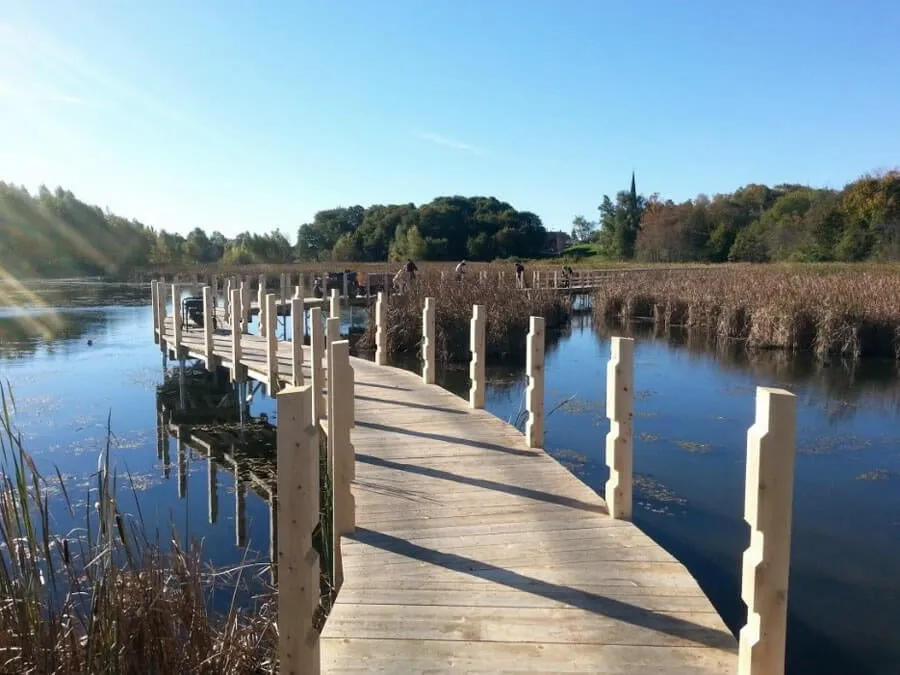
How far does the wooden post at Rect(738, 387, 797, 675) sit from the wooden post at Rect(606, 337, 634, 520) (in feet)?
5.32

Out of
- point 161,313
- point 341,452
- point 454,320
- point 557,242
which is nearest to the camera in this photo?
point 341,452

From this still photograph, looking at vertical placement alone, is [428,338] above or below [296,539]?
above

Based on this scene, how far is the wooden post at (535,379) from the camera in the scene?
18.9 ft

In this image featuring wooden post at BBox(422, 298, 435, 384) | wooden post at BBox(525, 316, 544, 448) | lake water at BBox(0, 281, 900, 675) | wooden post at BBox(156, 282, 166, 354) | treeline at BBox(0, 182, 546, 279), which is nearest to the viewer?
lake water at BBox(0, 281, 900, 675)

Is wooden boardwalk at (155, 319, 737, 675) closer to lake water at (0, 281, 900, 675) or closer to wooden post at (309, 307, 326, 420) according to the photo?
lake water at (0, 281, 900, 675)

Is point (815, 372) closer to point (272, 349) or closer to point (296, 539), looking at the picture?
point (272, 349)

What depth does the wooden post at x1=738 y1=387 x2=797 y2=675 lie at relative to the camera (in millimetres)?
2447

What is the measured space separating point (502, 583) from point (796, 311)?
1564 centimetres

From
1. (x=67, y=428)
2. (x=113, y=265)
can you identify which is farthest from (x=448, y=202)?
(x=67, y=428)

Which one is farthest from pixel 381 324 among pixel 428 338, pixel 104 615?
pixel 104 615

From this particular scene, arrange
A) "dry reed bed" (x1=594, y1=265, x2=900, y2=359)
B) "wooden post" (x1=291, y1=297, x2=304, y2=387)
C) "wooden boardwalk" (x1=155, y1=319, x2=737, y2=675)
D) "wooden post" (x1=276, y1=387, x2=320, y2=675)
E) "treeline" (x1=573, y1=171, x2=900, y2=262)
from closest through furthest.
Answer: "wooden post" (x1=276, y1=387, x2=320, y2=675) → "wooden boardwalk" (x1=155, y1=319, x2=737, y2=675) → "wooden post" (x1=291, y1=297, x2=304, y2=387) → "dry reed bed" (x1=594, y1=265, x2=900, y2=359) → "treeline" (x1=573, y1=171, x2=900, y2=262)

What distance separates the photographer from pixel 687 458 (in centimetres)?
845

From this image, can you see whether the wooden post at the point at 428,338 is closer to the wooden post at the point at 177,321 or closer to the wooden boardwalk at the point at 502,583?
the wooden boardwalk at the point at 502,583

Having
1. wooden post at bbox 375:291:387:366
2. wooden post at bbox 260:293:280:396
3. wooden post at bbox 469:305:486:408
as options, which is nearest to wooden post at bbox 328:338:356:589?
wooden post at bbox 469:305:486:408
